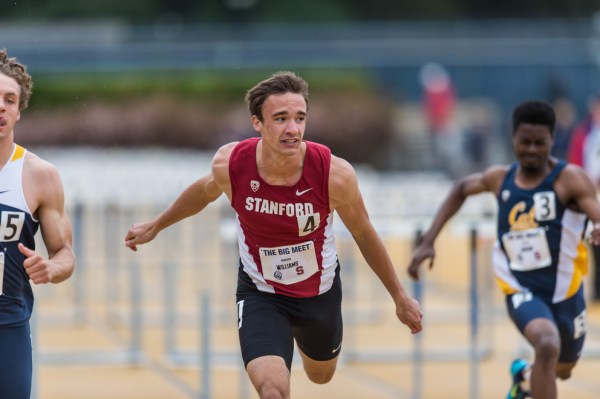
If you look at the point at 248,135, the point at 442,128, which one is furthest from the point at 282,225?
the point at 442,128

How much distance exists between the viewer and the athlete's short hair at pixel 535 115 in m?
8.43

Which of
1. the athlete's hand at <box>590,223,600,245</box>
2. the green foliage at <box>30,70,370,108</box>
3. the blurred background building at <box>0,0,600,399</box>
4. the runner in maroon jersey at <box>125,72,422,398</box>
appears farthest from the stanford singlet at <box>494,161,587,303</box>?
the green foliage at <box>30,70,370,108</box>

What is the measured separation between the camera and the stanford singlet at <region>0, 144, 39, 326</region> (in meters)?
6.17

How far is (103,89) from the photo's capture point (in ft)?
147

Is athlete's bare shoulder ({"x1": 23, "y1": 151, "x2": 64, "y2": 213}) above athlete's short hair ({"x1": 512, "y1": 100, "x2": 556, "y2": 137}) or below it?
below

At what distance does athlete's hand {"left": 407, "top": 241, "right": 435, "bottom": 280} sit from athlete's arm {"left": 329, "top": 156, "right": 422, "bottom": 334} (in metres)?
1.29

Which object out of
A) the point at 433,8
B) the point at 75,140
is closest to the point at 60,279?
the point at 75,140

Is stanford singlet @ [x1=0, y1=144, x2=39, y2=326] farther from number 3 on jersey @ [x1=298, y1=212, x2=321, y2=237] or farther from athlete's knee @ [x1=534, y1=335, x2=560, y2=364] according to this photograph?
athlete's knee @ [x1=534, y1=335, x2=560, y2=364]

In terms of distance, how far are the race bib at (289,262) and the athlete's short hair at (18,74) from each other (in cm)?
148

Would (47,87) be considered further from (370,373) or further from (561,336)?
(561,336)

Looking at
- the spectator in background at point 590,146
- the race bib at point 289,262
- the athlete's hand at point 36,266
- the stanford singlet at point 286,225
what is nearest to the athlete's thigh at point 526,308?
the stanford singlet at point 286,225

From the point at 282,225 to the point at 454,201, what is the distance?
6.83 feet

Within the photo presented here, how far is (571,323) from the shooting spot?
856 centimetres

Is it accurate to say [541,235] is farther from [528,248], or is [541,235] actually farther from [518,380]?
[518,380]
